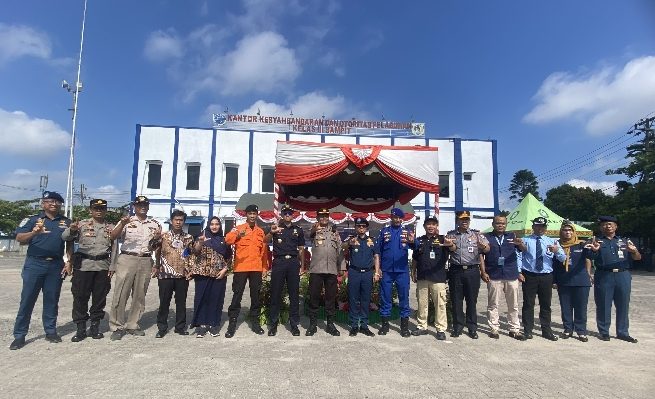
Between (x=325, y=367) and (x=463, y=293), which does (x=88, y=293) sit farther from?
(x=463, y=293)

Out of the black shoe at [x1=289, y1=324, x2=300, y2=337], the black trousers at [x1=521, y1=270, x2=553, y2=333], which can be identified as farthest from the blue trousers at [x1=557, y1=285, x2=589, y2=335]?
the black shoe at [x1=289, y1=324, x2=300, y2=337]

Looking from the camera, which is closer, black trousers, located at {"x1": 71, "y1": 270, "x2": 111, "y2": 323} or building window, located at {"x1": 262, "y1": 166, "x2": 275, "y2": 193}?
black trousers, located at {"x1": 71, "y1": 270, "x2": 111, "y2": 323}

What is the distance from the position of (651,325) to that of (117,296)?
29.2ft

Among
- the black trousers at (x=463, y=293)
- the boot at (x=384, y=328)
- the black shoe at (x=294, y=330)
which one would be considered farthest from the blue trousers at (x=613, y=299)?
the black shoe at (x=294, y=330)

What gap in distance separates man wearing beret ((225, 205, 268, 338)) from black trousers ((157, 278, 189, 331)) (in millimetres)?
676

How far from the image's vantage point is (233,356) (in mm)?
4562

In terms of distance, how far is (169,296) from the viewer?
18.2 ft

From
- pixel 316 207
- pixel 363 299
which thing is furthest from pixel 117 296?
pixel 316 207

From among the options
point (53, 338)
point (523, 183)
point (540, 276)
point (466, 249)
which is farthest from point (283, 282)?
point (523, 183)

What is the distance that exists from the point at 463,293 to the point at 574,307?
1814 millimetres

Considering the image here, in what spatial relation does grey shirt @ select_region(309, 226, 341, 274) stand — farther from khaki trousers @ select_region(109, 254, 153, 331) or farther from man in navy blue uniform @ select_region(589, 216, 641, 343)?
man in navy blue uniform @ select_region(589, 216, 641, 343)

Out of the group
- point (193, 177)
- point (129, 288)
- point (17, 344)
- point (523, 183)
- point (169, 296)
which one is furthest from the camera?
point (523, 183)

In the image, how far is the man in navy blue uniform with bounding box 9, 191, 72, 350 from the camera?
486 centimetres

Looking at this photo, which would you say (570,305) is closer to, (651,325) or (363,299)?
(651,325)
